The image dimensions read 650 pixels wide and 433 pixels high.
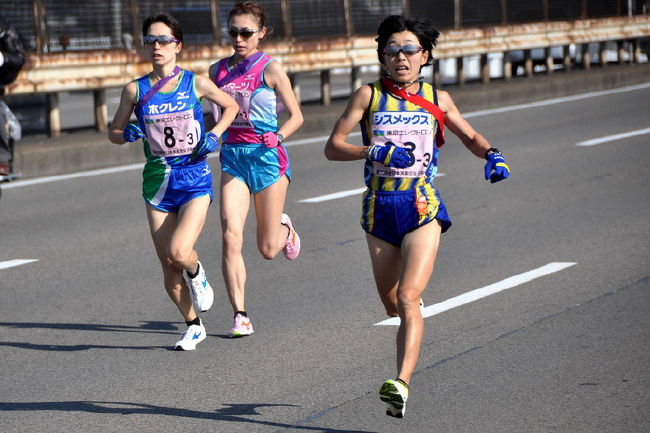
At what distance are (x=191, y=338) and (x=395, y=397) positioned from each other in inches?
90.2

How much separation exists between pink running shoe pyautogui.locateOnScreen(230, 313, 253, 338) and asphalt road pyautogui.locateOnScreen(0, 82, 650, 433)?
9 centimetres

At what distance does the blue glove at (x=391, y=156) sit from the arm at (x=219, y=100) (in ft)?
5.89

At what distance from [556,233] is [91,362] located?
4.83 m

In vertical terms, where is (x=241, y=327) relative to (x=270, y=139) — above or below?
below

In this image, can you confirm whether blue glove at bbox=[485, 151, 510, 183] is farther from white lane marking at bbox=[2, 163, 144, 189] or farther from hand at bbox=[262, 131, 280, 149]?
white lane marking at bbox=[2, 163, 144, 189]

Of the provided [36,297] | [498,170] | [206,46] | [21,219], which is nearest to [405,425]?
[498,170]

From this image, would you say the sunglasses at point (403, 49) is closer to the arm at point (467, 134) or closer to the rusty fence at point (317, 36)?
the arm at point (467, 134)

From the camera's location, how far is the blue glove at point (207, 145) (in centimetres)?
738

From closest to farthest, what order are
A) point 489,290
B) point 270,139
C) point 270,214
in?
point 270,139 → point 270,214 → point 489,290

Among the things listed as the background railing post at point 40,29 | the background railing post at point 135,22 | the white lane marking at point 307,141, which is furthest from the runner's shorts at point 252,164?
the white lane marking at point 307,141

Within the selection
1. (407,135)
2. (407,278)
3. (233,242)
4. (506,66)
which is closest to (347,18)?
(506,66)

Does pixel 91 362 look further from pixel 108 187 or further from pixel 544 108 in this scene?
pixel 544 108

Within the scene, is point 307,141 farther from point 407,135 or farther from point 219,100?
point 407,135

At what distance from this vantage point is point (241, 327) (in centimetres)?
765
